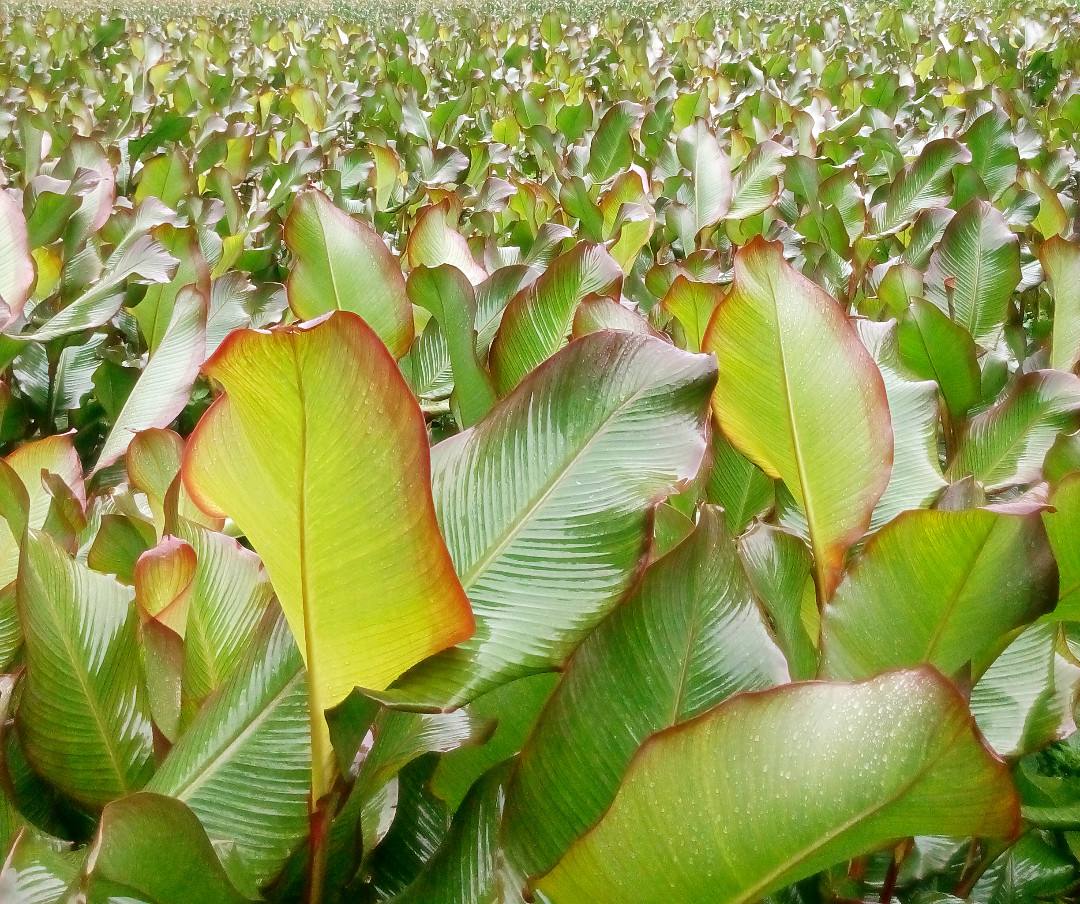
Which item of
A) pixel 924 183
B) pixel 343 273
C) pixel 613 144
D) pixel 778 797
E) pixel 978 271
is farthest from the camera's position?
pixel 613 144

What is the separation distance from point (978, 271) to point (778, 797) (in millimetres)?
1149

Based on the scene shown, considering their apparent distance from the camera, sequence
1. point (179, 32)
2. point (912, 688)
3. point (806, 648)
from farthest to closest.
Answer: point (179, 32)
point (806, 648)
point (912, 688)

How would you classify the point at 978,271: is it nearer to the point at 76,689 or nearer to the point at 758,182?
the point at 758,182

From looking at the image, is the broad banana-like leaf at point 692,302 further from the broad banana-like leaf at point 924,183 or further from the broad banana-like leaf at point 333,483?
the broad banana-like leaf at point 924,183

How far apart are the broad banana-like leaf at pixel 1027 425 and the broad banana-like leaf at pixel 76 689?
2.67 ft

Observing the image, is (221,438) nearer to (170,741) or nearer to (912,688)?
(170,741)

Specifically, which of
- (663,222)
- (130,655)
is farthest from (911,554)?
(663,222)

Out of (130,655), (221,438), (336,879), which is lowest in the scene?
(336,879)

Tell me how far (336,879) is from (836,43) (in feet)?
16.7

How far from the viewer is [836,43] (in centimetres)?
497

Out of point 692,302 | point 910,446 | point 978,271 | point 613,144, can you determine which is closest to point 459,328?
point 692,302

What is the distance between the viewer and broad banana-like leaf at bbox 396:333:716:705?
612 mm

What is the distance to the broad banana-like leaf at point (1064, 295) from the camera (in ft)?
4.06

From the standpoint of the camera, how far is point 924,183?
1.99 meters
